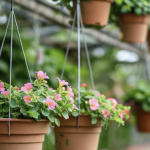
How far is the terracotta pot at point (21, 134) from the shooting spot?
40.0 inches

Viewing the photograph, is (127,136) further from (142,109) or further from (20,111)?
(20,111)

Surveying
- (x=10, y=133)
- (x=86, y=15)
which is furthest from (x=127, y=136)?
(x=10, y=133)

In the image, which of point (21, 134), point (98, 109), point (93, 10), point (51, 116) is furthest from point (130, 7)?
point (21, 134)

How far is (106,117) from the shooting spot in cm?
128

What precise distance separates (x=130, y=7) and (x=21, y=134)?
57.2 inches

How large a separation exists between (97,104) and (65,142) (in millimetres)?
249

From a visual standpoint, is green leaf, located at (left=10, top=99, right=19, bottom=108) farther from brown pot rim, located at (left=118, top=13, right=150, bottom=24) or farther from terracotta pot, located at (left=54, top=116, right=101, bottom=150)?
brown pot rim, located at (left=118, top=13, right=150, bottom=24)

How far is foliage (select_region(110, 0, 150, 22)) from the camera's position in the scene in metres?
2.08

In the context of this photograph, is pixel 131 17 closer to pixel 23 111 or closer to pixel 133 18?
pixel 133 18

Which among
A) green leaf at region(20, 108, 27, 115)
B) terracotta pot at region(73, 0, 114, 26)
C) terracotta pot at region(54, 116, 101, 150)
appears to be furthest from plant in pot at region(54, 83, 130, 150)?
terracotta pot at region(73, 0, 114, 26)

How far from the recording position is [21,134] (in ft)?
3.41

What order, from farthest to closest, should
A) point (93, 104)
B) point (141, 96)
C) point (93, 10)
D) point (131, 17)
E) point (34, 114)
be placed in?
point (141, 96), point (131, 17), point (93, 10), point (93, 104), point (34, 114)

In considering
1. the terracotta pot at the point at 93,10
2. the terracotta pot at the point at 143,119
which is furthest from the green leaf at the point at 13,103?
the terracotta pot at the point at 143,119

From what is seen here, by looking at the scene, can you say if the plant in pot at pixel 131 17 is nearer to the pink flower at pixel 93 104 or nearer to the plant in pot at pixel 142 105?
the plant in pot at pixel 142 105
